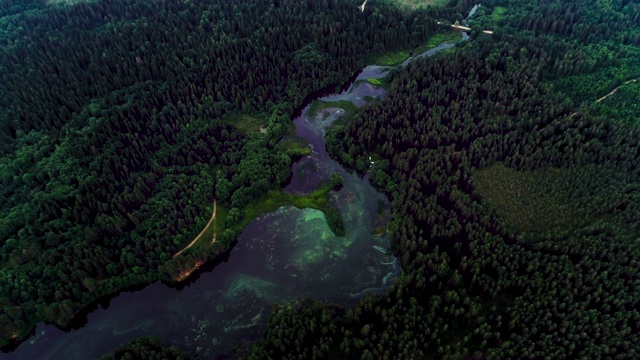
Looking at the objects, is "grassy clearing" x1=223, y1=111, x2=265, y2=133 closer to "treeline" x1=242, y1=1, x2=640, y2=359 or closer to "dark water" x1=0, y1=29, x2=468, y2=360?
"treeline" x1=242, y1=1, x2=640, y2=359

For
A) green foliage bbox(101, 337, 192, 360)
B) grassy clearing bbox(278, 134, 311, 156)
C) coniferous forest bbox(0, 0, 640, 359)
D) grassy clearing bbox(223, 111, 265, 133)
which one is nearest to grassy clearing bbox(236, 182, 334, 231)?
coniferous forest bbox(0, 0, 640, 359)

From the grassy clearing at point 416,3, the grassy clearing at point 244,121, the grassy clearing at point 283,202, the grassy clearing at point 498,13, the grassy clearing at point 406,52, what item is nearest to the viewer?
the grassy clearing at point 283,202

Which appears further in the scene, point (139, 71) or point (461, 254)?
point (139, 71)

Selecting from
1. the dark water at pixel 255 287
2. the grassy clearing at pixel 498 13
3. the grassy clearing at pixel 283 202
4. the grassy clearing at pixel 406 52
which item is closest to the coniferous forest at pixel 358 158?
the grassy clearing at pixel 498 13

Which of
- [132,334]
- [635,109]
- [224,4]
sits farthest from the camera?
[224,4]

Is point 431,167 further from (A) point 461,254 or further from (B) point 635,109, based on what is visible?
(B) point 635,109

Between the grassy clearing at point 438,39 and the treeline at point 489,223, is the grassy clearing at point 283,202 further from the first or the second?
the grassy clearing at point 438,39

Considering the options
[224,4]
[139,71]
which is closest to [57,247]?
[139,71]

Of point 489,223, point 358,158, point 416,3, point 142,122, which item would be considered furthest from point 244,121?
point 416,3
